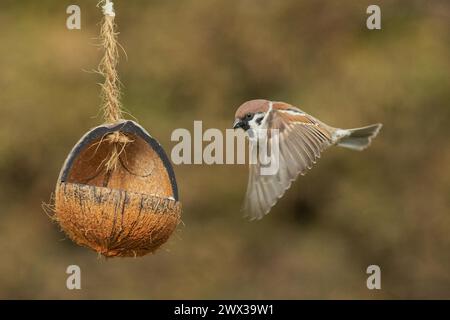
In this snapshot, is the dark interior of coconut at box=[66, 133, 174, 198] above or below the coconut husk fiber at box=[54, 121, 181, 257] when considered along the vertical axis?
above

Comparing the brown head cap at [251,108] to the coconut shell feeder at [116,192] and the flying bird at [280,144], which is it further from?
the coconut shell feeder at [116,192]

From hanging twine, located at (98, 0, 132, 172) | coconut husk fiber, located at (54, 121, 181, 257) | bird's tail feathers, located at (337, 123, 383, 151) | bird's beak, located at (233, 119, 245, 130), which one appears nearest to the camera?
coconut husk fiber, located at (54, 121, 181, 257)

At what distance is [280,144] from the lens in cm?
438

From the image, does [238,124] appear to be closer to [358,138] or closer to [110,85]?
[110,85]

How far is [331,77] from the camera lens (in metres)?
7.27

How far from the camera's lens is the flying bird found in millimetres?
4173

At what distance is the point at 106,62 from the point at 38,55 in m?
3.09

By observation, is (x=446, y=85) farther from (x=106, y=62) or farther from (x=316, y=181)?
(x=106, y=62)

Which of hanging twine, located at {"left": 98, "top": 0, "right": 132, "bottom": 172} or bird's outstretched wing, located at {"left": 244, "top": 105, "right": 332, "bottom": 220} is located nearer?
hanging twine, located at {"left": 98, "top": 0, "right": 132, "bottom": 172}

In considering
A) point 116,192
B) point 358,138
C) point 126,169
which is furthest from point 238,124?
point 358,138

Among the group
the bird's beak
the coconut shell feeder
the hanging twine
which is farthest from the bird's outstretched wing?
the hanging twine

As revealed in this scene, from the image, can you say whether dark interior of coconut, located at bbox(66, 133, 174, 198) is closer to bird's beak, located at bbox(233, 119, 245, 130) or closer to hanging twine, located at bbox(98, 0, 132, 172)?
hanging twine, located at bbox(98, 0, 132, 172)

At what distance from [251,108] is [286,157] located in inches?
10.9

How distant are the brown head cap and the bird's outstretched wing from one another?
0.20 feet
